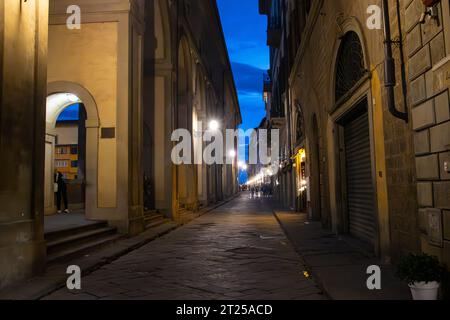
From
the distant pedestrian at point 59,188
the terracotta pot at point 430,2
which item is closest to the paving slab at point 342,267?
the terracotta pot at point 430,2

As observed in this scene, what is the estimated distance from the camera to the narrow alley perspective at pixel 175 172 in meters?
5.24

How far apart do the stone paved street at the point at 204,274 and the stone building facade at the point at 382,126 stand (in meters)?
1.57

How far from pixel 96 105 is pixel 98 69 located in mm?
1018

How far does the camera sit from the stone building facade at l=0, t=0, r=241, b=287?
21.1 feet

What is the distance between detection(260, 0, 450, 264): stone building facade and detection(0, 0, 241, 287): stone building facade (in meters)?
5.33

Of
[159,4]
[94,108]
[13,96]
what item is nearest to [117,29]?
[94,108]

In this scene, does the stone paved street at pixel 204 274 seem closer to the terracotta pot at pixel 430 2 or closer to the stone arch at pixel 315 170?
the terracotta pot at pixel 430 2

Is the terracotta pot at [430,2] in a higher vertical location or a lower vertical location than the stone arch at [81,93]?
lower

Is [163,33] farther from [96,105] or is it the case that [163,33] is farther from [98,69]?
[96,105]

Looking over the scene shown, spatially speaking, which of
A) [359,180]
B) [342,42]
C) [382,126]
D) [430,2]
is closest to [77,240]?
[359,180]

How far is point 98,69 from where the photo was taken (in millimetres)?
12492

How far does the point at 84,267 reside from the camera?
7473 millimetres

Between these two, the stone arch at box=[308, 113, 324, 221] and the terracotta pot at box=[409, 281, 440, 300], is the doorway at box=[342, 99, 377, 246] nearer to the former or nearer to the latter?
the terracotta pot at box=[409, 281, 440, 300]

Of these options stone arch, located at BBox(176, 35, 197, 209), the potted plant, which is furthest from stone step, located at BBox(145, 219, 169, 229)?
the potted plant
